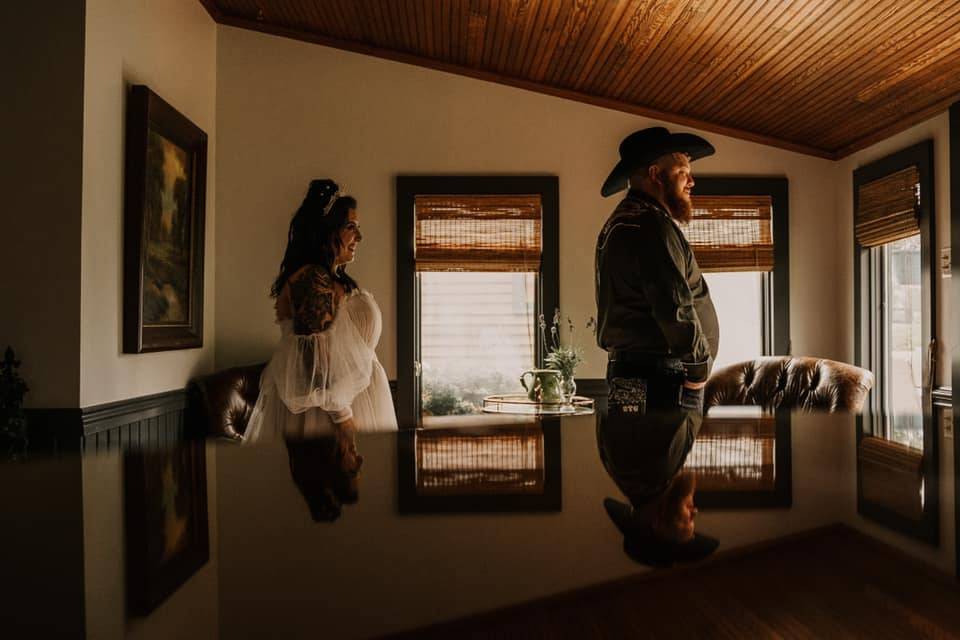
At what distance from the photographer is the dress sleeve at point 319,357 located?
3.47m

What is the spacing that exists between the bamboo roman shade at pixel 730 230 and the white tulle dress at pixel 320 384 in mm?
3026

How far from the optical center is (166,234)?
420 centimetres

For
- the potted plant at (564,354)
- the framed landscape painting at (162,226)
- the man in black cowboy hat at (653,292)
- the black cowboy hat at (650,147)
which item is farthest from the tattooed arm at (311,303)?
the potted plant at (564,354)

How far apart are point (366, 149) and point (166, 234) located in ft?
5.52

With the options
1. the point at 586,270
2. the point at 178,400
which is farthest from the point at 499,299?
the point at 178,400

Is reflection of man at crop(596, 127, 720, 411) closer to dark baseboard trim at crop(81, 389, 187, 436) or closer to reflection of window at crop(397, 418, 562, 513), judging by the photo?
reflection of window at crop(397, 418, 562, 513)

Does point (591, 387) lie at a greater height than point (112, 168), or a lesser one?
lesser

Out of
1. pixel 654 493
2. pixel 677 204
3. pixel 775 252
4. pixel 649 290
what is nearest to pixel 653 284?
pixel 649 290

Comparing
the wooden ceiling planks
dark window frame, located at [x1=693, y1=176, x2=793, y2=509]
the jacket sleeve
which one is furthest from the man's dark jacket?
dark window frame, located at [x1=693, y1=176, x2=793, y2=509]

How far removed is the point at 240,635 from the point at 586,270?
5.37 m

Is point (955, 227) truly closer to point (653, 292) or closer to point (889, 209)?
point (889, 209)

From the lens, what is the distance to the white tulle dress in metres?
3.47

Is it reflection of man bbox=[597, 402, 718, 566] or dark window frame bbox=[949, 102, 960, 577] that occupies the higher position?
dark window frame bbox=[949, 102, 960, 577]

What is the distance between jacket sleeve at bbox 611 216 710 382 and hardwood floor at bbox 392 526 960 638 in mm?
2104
